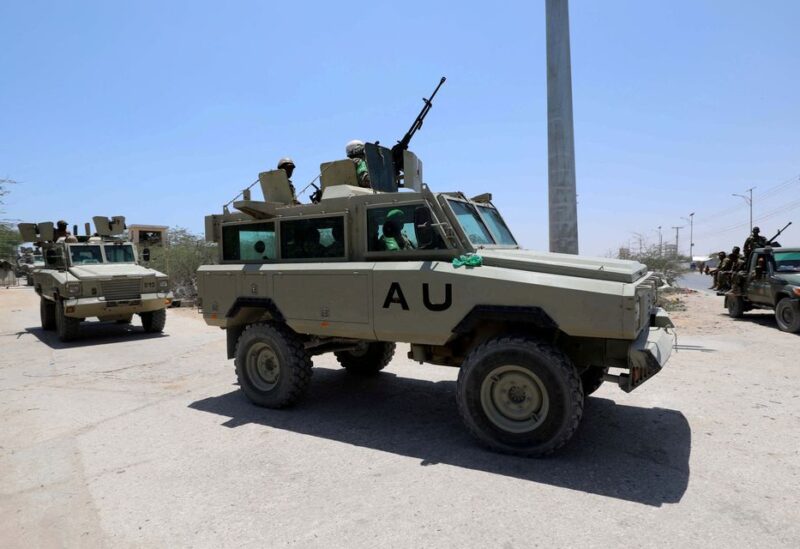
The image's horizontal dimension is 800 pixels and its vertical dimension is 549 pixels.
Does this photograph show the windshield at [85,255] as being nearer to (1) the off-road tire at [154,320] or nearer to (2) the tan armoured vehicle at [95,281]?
(2) the tan armoured vehicle at [95,281]

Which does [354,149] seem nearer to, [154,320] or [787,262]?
[154,320]

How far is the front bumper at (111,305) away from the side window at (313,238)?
6.61m

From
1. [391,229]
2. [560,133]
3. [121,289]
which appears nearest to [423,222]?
[391,229]

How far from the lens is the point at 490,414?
416 centimetres

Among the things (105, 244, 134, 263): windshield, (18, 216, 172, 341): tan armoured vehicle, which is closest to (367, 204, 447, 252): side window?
(18, 216, 172, 341): tan armoured vehicle

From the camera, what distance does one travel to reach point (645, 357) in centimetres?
379

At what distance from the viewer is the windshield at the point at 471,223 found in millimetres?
4730

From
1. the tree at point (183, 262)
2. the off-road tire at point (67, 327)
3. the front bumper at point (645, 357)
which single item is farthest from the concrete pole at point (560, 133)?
the tree at point (183, 262)

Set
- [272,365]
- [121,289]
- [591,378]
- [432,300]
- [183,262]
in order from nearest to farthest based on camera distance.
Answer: [432,300], [591,378], [272,365], [121,289], [183,262]

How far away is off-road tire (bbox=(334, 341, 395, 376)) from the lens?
683cm

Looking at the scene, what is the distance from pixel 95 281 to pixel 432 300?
8630 mm

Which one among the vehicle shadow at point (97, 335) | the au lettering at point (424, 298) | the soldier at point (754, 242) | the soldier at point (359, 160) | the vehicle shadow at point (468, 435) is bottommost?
the vehicle shadow at point (97, 335)

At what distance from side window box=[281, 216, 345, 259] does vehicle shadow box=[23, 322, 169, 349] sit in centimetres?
679

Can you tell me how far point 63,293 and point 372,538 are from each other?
377 inches
